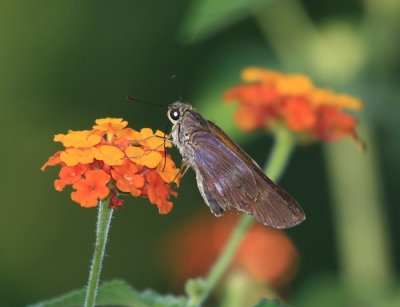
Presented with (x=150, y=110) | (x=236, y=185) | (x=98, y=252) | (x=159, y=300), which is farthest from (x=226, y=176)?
(x=150, y=110)

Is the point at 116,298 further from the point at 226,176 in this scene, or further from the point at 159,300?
the point at 226,176

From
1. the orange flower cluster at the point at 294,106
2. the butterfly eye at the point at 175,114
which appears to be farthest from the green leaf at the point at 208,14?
the butterfly eye at the point at 175,114

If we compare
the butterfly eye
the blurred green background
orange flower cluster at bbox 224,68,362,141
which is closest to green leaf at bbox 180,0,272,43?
orange flower cluster at bbox 224,68,362,141

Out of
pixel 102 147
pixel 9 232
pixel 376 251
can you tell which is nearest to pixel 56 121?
pixel 9 232

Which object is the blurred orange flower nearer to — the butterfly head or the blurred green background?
the blurred green background

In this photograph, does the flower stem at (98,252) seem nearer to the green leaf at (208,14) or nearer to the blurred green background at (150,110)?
the green leaf at (208,14)

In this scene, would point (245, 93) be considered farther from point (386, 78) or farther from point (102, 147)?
point (386, 78)
